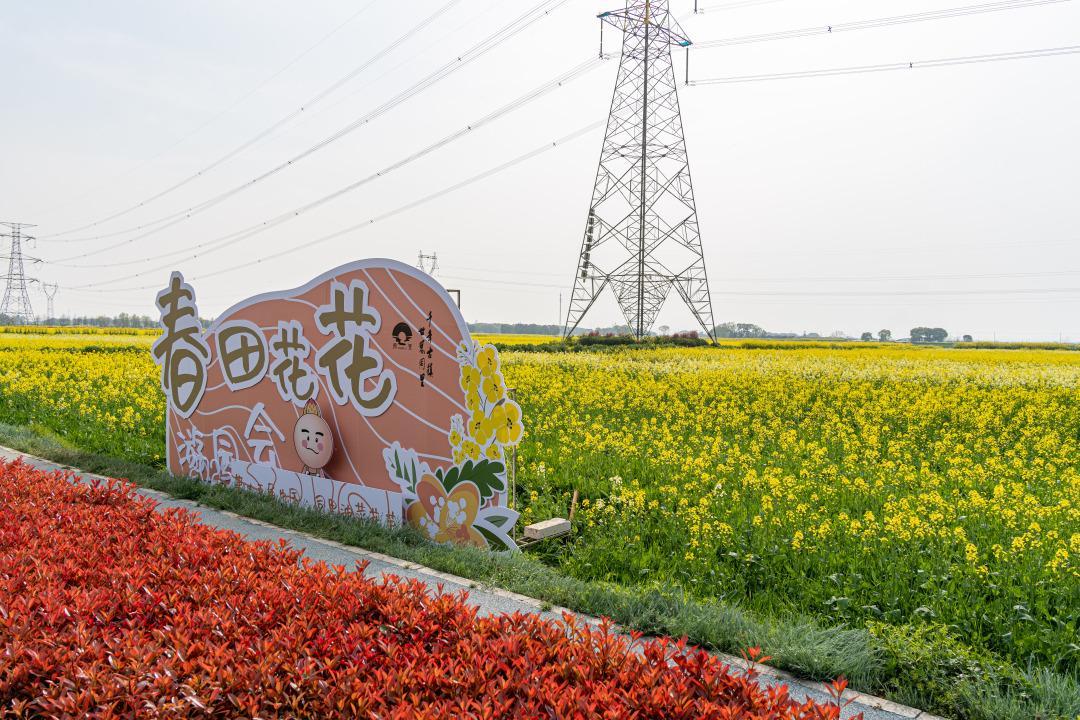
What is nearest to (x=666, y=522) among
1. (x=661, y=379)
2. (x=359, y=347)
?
(x=359, y=347)

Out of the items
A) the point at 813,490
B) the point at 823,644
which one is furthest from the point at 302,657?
the point at 813,490

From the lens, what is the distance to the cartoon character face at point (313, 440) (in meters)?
6.16

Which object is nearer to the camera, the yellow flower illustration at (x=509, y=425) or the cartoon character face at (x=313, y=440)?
the yellow flower illustration at (x=509, y=425)

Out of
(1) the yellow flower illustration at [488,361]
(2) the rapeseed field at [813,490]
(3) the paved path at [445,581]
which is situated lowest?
(3) the paved path at [445,581]

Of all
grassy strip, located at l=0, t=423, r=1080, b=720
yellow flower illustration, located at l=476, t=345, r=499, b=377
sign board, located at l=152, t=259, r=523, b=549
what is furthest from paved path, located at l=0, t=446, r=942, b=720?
yellow flower illustration, located at l=476, t=345, r=499, b=377

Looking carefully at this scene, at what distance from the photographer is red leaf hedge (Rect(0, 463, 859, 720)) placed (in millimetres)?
2275

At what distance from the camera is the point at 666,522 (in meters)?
5.61

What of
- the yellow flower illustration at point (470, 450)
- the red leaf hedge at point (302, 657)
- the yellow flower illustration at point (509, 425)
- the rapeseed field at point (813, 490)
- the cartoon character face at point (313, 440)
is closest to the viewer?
the red leaf hedge at point (302, 657)

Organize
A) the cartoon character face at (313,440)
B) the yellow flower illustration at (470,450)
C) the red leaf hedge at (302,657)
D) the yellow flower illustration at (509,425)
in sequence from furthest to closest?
the cartoon character face at (313,440) < the yellow flower illustration at (470,450) < the yellow flower illustration at (509,425) < the red leaf hedge at (302,657)

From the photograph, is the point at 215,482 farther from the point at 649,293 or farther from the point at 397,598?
the point at 649,293

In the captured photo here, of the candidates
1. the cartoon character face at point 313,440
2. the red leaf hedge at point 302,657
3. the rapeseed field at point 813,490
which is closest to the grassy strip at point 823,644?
the rapeseed field at point 813,490

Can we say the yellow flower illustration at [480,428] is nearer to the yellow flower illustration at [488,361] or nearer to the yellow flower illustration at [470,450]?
the yellow flower illustration at [470,450]

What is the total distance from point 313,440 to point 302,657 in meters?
3.88

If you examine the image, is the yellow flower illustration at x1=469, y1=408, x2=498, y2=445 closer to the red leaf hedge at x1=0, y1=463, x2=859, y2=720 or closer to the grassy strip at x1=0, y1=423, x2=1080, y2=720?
the grassy strip at x1=0, y1=423, x2=1080, y2=720
